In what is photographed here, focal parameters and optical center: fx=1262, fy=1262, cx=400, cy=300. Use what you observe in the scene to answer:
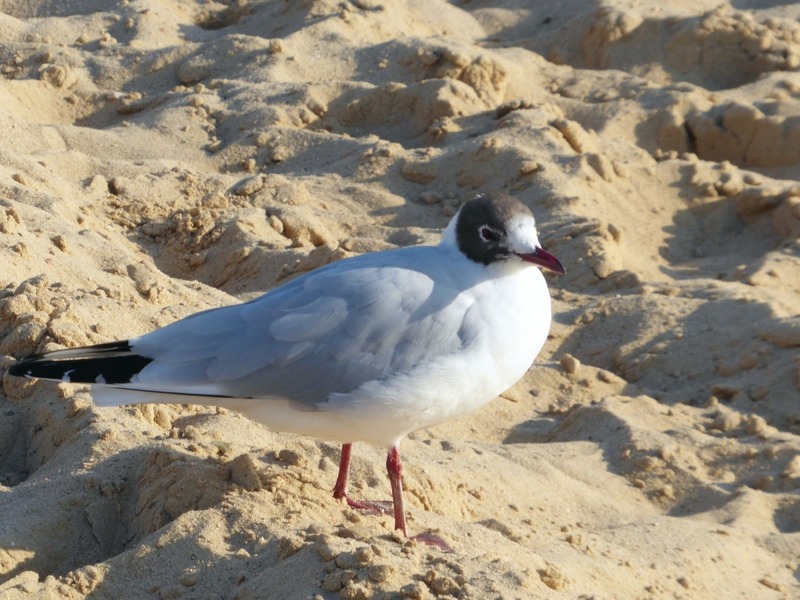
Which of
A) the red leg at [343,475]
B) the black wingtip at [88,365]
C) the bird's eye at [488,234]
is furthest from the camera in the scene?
the red leg at [343,475]

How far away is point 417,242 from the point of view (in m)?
7.49

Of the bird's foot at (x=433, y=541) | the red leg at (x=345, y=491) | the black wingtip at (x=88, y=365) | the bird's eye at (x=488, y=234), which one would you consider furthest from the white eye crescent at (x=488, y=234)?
the black wingtip at (x=88, y=365)

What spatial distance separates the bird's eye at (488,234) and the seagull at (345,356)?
0.45 ft

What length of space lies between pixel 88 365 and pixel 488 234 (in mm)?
1333

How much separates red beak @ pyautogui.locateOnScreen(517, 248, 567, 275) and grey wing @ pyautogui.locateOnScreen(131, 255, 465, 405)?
0.29 meters

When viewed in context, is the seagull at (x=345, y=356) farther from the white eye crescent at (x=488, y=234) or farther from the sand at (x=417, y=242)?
the sand at (x=417, y=242)

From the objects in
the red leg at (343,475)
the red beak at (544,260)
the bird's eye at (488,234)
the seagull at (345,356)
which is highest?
the bird's eye at (488,234)

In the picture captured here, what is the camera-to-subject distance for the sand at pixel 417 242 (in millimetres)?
4004

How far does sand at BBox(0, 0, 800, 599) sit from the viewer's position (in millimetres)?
4004

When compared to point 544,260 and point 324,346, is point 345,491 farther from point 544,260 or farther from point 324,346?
point 544,260

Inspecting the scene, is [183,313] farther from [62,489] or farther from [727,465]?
[727,465]

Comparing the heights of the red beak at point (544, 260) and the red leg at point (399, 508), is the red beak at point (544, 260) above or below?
above

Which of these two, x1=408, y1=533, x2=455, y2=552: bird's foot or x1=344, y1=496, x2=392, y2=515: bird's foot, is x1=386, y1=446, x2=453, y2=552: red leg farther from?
x1=344, y1=496, x2=392, y2=515: bird's foot

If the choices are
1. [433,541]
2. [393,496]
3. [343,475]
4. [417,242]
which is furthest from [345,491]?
[417,242]
